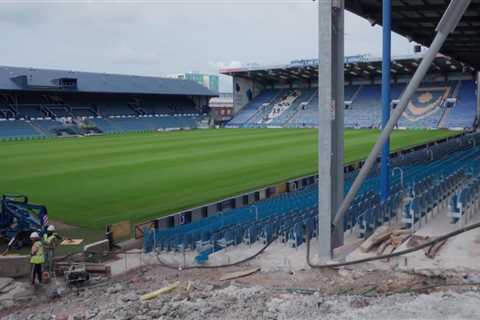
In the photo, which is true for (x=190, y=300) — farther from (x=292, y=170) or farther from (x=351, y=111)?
(x=351, y=111)

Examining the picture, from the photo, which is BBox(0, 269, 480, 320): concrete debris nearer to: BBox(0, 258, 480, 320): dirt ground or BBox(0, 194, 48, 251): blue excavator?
BBox(0, 258, 480, 320): dirt ground

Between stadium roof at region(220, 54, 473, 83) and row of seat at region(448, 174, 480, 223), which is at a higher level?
stadium roof at region(220, 54, 473, 83)

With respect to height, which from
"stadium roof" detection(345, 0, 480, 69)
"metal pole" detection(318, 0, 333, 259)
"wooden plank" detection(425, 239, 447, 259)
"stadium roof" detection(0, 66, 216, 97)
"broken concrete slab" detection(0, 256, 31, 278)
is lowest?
"broken concrete slab" detection(0, 256, 31, 278)

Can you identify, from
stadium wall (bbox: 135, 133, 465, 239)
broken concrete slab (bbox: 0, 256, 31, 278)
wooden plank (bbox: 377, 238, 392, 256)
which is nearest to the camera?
wooden plank (bbox: 377, 238, 392, 256)

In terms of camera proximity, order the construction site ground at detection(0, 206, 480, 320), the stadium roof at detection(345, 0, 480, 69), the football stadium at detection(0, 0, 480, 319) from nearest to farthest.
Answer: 1. the construction site ground at detection(0, 206, 480, 320)
2. the football stadium at detection(0, 0, 480, 319)
3. the stadium roof at detection(345, 0, 480, 69)

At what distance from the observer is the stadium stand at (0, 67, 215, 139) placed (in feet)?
176

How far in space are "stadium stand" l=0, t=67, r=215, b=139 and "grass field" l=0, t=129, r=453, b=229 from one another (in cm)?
1654

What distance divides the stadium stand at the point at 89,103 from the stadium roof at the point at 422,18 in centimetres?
4025

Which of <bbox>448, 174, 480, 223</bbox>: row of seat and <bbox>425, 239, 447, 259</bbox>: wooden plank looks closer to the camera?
<bbox>425, 239, 447, 259</bbox>: wooden plank

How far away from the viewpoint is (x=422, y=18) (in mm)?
19984

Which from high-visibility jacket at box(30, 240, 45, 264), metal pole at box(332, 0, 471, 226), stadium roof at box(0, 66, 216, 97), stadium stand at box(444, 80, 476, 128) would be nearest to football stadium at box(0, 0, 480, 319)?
Answer: metal pole at box(332, 0, 471, 226)

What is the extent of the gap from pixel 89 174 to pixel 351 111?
45731 mm

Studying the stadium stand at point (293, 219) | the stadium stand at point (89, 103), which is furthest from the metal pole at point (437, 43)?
the stadium stand at point (89, 103)

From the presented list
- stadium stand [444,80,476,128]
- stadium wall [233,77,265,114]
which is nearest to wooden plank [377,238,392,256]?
stadium stand [444,80,476,128]
